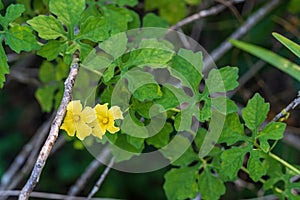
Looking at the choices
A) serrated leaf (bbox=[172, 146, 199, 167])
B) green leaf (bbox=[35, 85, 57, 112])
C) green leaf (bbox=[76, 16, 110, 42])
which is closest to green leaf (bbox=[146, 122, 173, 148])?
serrated leaf (bbox=[172, 146, 199, 167])

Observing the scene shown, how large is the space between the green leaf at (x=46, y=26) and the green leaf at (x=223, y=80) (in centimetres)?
35

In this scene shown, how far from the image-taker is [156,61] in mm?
1210

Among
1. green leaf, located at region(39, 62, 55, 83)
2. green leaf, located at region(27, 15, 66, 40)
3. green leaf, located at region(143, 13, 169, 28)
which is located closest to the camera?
green leaf, located at region(27, 15, 66, 40)

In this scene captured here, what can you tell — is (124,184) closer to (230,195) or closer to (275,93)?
(230,195)

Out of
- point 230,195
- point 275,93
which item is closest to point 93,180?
point 230,195

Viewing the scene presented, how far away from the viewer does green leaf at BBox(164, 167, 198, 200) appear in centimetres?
140

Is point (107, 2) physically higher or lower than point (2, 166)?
higher

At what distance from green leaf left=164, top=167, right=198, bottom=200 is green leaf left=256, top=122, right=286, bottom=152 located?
0.25 meters

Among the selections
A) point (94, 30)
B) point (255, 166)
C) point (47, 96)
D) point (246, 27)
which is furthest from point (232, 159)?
point (246, 27)

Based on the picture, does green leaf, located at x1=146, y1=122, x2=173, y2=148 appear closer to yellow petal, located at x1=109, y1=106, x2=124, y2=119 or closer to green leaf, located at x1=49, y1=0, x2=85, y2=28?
yellow petal, located at x1=109, y1=106, x2=124, y2=119

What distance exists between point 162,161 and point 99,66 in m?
0.80

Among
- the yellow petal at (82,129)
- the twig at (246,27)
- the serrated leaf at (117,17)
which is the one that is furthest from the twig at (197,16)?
the yellow petal at (82,129)

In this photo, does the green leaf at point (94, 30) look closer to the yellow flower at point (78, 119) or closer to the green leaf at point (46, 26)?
the green leaf at point (46, 26)

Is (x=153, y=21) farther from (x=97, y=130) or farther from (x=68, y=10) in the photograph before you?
(x=97, y=130)
